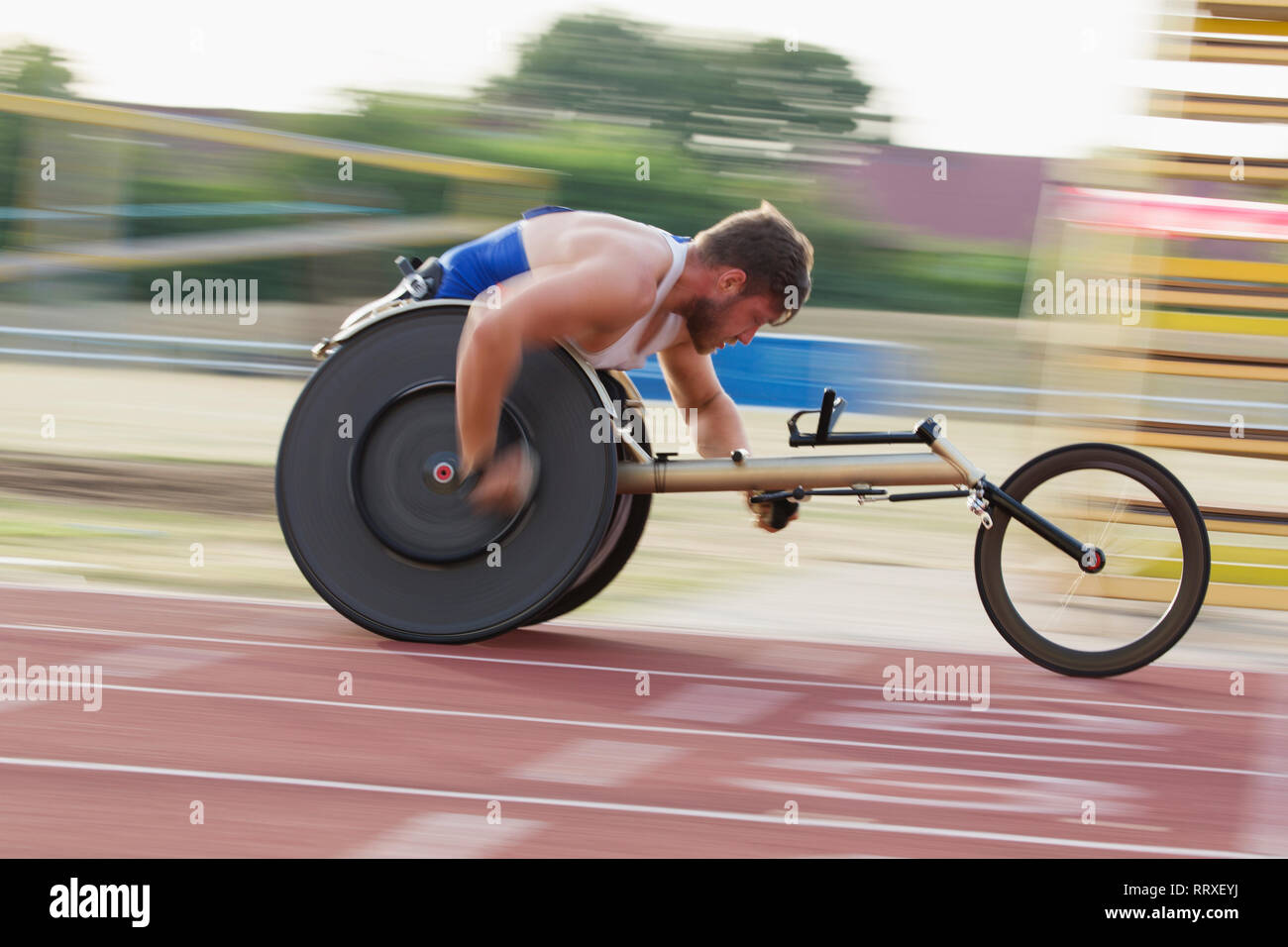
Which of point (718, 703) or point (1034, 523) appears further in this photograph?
point (1034, 523)

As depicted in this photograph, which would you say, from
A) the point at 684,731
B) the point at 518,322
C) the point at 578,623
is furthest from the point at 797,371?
the point at 684,731

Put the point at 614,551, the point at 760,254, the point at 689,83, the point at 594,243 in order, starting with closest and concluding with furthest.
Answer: the point at 594,243 < the point at 760,254 < the point at 614,551 < the point at 689,83

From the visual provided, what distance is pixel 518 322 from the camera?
4.09 meters

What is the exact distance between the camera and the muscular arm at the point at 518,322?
4.08m

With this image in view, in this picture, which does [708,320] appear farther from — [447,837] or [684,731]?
[447,837]

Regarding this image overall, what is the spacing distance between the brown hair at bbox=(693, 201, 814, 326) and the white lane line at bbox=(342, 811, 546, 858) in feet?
6.41

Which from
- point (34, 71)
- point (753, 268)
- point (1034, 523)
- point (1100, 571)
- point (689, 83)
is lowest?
point (1100, 571)

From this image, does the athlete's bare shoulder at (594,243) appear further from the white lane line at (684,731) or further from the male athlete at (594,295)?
the white lane line at (684,731)

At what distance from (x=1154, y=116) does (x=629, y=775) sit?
4456 mm

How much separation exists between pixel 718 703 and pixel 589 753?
65 centimetres

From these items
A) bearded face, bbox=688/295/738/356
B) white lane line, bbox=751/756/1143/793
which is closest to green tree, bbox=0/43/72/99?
bearded face, bbox=688/295/738/356

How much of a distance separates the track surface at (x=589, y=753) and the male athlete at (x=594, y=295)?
0.63 m

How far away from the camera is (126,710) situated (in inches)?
147

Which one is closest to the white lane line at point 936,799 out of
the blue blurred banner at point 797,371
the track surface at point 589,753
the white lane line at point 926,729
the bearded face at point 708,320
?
the track surface at point 589,753
